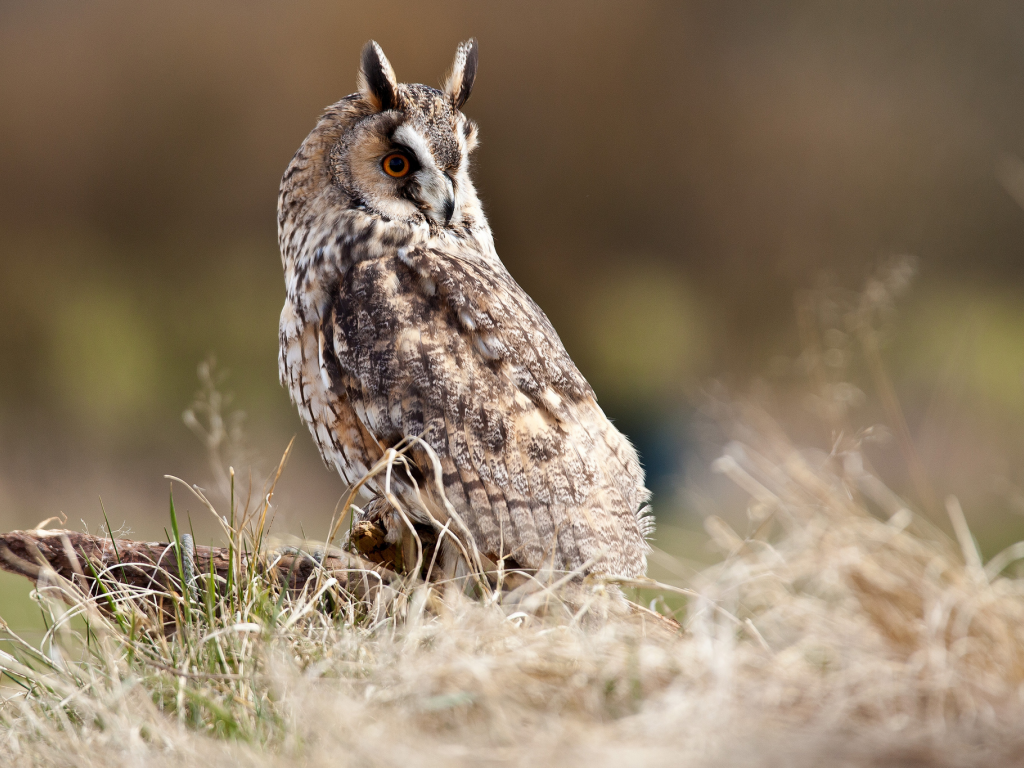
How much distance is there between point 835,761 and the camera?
2.59ft

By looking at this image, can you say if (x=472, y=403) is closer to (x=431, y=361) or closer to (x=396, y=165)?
(x=431, y=361)

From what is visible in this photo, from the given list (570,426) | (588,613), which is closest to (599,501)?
(570,426)

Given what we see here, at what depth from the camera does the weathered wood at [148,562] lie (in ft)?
5.08

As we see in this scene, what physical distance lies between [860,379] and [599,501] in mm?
4493

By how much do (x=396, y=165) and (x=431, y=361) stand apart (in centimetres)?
60

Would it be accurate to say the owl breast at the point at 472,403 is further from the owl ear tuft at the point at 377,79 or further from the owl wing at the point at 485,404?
the owl ear tuft at the point at 377,79

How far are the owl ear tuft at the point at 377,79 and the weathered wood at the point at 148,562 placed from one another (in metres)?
1.13

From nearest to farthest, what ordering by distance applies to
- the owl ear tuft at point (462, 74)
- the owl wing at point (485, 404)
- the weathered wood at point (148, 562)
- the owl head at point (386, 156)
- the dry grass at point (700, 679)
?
the dry grass at point (700, 679) < the weathered wood at point (148, 562) < the owl wing at point (485, 404) < the owl head at point (386, 156) < the owl ear tuft at point (462, 74)

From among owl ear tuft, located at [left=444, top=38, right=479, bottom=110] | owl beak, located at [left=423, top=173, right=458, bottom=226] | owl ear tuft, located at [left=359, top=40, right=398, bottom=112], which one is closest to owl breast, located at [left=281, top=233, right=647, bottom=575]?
owl beak, located at [left=423, top=173, right=458, bottom=226]

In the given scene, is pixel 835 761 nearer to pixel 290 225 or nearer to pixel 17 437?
pixel 290 225

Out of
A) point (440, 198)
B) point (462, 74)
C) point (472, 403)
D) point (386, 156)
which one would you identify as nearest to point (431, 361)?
point (472, 403)

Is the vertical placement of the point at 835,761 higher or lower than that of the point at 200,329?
lower

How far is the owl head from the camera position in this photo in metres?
2.11

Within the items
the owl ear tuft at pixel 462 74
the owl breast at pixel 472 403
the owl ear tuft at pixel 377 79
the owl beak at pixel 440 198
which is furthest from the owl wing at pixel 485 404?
the owl ear tuft at pixel 462 74
